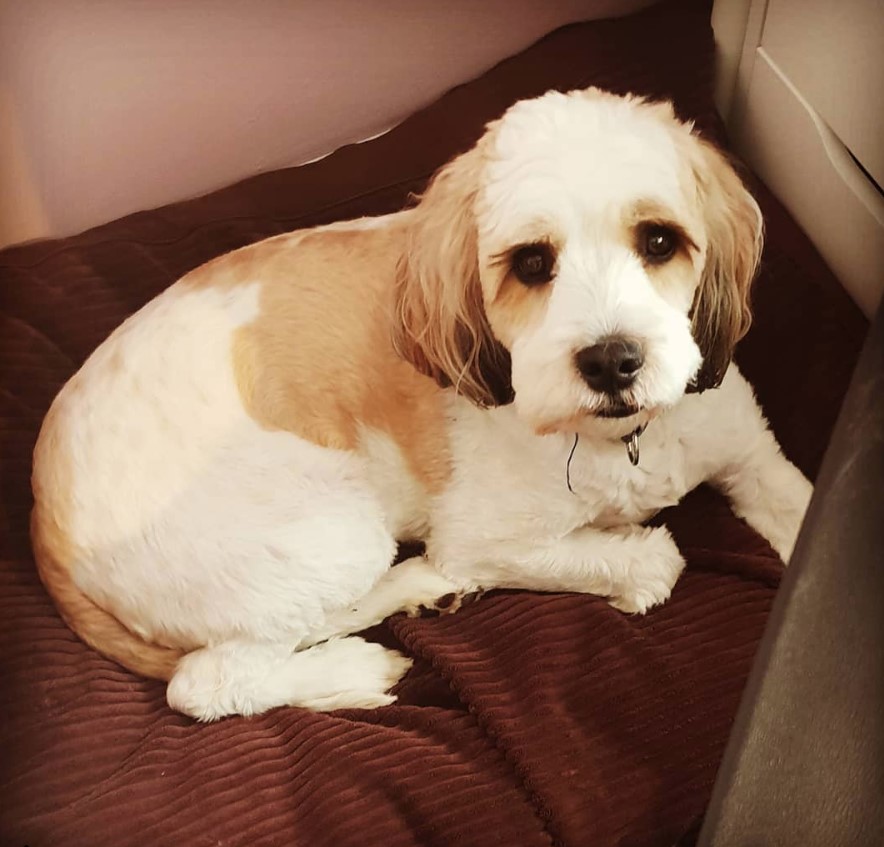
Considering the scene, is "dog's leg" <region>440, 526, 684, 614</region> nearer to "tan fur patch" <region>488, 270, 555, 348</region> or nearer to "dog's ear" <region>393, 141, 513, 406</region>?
"dog's ear" <region>393, 141, 513, 406</region>

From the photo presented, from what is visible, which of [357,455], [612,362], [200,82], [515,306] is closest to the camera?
[612,362]

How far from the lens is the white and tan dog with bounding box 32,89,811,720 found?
1.23 metres

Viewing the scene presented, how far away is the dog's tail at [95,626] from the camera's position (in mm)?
1415

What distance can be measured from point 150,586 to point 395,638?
401 millimetres

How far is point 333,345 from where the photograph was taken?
1443 mm

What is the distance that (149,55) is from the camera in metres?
1.83

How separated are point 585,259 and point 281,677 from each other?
0.78 m

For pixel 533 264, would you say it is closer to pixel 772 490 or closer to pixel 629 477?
pixel 629 477

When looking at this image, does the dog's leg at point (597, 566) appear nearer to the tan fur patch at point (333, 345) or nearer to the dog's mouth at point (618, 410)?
the tan fur patch at point (333, 345)

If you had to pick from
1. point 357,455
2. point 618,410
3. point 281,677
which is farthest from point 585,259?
point 281,677

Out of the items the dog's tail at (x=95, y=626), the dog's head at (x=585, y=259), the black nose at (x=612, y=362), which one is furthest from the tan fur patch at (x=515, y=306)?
the dog's tail at (x=95, y=626)

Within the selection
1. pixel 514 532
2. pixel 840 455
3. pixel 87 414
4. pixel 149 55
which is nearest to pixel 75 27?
pixel 149 55

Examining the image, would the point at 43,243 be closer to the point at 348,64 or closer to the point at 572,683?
the point at 348,64

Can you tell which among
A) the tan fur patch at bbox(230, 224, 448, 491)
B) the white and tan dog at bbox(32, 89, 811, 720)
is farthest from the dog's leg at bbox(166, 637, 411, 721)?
the tan fur patch at bbox(230, 224, 448, 491)
